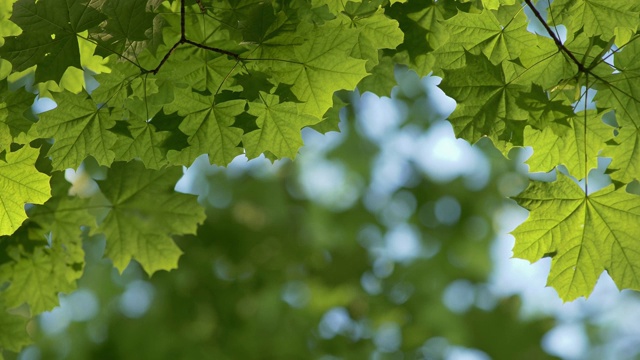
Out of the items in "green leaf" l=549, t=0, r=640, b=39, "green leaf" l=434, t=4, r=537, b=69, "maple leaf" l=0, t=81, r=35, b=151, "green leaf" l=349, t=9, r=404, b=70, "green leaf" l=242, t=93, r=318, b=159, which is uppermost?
"green leaf" l=549, t=0, r=640, b=39

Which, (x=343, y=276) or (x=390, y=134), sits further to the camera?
(x=390, y=134)

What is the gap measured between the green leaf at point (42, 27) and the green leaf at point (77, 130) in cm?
16

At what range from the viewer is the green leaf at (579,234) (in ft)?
8.38

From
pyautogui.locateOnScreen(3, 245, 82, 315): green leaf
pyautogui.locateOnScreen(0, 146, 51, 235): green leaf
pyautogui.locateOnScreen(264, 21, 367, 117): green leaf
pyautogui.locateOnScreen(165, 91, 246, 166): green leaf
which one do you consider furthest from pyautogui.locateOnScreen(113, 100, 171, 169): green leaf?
pyautogui.locateOnScreen(3, 245, 82, 315): green leaf

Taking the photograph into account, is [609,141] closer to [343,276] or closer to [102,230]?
[102,230]

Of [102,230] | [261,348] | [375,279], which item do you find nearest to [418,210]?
[375,279]

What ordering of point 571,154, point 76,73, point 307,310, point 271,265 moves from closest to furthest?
point 571,154
point 76,73
point 307,310
point 271,265

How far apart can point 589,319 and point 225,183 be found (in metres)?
5.78

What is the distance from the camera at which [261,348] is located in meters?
7.78

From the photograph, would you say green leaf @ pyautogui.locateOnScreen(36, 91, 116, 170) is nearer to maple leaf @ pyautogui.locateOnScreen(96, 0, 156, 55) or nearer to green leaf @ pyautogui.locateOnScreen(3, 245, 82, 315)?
maple leaf @ pyautogui.locateOnScreen(96, 0, 156, 55)

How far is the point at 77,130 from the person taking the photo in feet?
8.05

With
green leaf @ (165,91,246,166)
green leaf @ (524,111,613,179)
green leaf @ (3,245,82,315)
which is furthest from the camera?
green leaf @ (3,245,82,315)

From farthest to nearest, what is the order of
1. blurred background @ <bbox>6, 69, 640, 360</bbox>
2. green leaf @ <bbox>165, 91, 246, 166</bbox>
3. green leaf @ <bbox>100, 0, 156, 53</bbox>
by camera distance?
blurred background @ <bbox>6, 69, 640, 360</bbox>, green leaf @ <bbox>165, 91, 246, 166</bbox>, green leaf @ <bbox>100, 0, 156, 53</bbox>

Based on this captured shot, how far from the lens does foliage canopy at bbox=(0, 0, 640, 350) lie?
2270 mm
